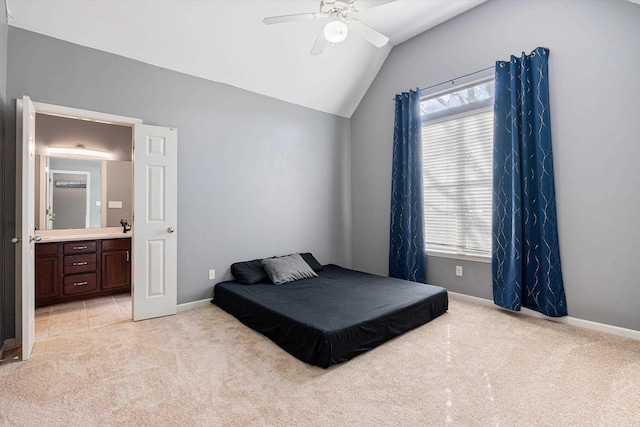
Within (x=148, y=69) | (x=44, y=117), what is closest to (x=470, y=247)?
(x=148, y=69)

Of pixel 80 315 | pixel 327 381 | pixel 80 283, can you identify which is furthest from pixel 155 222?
pixel 327 381

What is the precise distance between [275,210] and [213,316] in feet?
5.26

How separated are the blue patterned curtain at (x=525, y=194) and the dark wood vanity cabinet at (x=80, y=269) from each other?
4.75m

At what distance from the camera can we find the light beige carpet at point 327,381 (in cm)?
164

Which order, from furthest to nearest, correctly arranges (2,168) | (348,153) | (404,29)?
(348,153)
(404,29)
(2,168)

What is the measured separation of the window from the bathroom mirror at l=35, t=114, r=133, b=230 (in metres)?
4.41

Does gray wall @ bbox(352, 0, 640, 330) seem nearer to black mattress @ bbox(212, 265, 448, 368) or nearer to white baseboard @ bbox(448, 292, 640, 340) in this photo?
white baseboard @ bbox(448, 292, 640, 340)

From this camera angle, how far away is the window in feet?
11.4

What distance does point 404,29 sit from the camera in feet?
12.9

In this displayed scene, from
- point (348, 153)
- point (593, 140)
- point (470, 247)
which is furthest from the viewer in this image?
point (348, 153)

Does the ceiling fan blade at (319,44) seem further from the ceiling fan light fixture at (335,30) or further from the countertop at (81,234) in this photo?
the countertop at (81,234)

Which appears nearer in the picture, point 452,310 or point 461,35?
point 452,310

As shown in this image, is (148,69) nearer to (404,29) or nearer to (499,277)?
(404,29)

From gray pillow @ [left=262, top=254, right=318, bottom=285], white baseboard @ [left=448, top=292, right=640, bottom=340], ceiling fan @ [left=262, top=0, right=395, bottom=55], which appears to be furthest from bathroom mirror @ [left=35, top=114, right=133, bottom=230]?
white baseboard @ [left=448, top=292, right=640, bottom=340]
